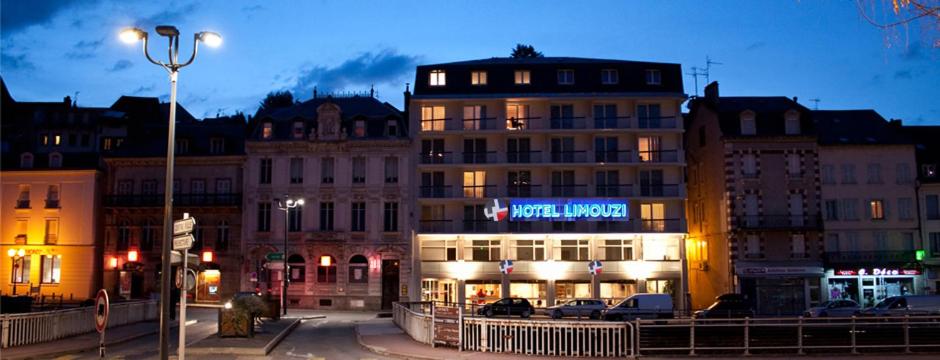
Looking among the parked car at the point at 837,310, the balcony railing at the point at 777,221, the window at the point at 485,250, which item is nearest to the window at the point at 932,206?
the balcony railing at the point at 777,221

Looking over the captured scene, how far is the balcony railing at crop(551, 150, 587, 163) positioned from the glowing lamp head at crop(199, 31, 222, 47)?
4148 cm

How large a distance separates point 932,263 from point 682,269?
53.3ft

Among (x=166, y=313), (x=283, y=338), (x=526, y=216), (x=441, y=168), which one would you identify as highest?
(x=441, y=168)

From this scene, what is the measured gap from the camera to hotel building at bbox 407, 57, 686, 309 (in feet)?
184

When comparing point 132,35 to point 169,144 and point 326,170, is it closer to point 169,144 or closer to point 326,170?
point 169,144

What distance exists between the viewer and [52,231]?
59219mm

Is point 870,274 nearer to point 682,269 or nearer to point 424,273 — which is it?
point 682,269

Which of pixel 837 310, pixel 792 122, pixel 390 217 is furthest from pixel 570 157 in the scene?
pixel 837 310

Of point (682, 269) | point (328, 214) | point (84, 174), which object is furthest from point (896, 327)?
point (84, 174)

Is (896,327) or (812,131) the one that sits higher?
(812,131)

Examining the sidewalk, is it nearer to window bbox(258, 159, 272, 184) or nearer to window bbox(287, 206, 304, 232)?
window bbox(287, 206, 304, 232)

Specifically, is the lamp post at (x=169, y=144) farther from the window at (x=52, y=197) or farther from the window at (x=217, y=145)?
the window at (x=52, y=197)

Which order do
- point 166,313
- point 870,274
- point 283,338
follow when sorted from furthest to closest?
point 870,274 → point 283,338 → point 166,313

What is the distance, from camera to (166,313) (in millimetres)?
16312
